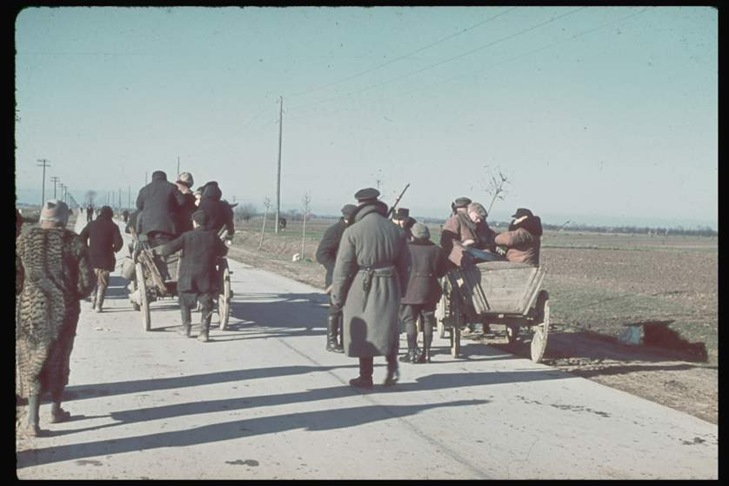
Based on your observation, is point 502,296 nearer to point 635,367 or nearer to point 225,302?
point 635,367

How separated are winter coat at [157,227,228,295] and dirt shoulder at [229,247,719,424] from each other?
434 centimetres

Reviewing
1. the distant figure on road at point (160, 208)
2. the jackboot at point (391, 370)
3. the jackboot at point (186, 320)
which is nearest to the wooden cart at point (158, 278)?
the distant figure on road at point (160, 208)

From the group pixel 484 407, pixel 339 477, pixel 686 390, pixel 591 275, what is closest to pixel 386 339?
pixel 484 407

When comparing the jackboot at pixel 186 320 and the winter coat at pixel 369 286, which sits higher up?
the winter coat at pixel 369 286

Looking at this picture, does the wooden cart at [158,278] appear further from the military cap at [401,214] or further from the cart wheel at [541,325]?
the cart wheel at [541,325]

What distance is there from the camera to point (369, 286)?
28.0 feet

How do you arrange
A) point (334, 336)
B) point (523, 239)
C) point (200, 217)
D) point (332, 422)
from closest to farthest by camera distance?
point (332, 422), point (334, 336), point (523, 239), point (200, 217)

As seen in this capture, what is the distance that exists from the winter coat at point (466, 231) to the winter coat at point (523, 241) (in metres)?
0.54

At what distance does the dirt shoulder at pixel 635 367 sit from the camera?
9.02 meters

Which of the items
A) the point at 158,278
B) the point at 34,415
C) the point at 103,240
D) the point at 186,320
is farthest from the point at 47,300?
the point at 103,240

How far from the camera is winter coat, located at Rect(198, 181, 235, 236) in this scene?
40.6 ft

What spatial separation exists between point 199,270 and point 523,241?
14.6 ft

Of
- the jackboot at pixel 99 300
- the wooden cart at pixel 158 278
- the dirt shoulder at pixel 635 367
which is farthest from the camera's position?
the jackboot at pixel 99 300
